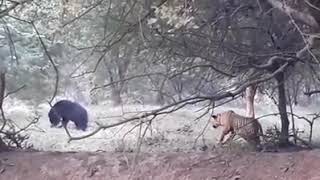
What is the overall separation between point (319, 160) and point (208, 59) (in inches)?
92.8

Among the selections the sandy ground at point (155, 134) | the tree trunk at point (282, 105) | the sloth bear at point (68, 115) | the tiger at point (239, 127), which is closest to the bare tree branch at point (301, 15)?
the tiger at point (239, 127)

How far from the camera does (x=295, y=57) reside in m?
5.66

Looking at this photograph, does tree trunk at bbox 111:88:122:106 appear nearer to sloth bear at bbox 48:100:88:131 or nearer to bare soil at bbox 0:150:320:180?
sloth bear at bbox 48:100:88:131

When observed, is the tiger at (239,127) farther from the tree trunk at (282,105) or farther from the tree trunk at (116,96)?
the tree trunk at (116,96)

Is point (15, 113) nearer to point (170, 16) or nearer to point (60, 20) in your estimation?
point (60, 20)

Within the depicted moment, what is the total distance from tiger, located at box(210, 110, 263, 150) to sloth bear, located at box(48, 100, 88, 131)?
2.79 meters

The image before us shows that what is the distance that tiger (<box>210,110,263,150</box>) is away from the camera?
698 cm

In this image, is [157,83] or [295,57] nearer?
[295,57]

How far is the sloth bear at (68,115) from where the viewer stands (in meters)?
10.3

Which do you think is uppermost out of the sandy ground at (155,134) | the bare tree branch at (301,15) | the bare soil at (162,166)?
the bare tree branch at (301,15)

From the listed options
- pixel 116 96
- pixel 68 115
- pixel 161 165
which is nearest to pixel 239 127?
pixel 161 165

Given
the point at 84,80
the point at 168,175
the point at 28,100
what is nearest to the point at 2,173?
the point at 168,175

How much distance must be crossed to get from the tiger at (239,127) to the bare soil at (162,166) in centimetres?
162

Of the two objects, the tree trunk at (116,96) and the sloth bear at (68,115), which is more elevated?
the tree trunk at (116,96)
